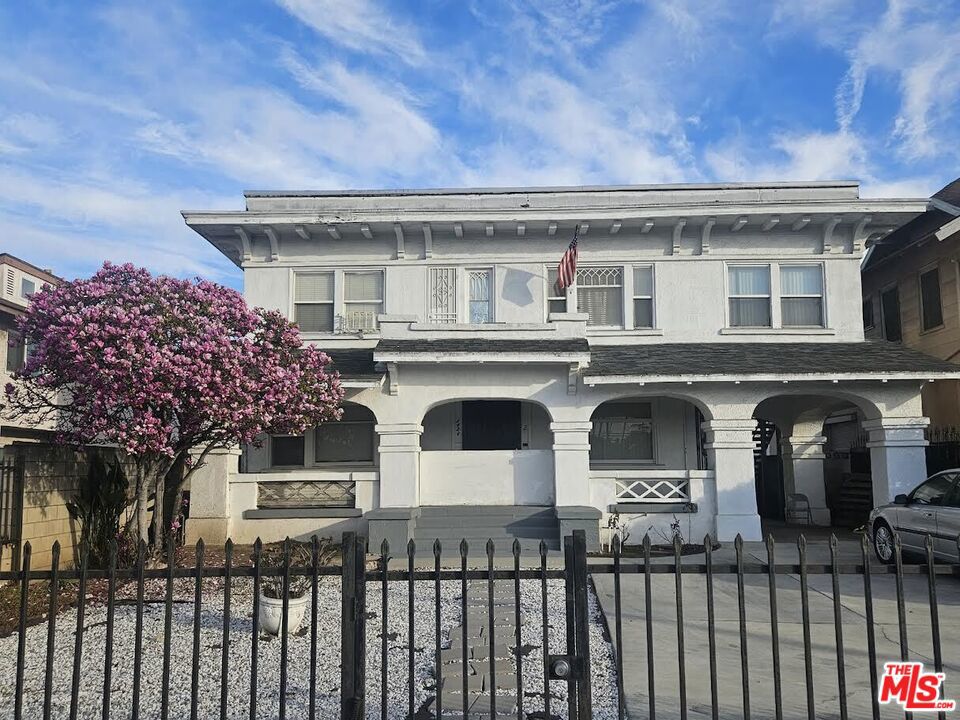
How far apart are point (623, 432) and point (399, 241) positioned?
662 cm

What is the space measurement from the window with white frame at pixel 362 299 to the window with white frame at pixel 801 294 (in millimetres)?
8808

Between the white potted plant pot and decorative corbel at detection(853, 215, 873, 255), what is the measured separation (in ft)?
45.4

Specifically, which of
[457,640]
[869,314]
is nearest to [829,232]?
[869,314]

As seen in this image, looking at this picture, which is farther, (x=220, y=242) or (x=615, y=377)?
(x=220, y=242)

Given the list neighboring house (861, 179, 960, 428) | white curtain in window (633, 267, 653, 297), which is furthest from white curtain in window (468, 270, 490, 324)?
neighboring house (861, 179, 960, 428)

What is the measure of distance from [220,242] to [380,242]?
3.61 m

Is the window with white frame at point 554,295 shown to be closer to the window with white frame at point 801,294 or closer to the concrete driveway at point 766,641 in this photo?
the window with white frame at point 801,294

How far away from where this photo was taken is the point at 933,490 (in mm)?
11609

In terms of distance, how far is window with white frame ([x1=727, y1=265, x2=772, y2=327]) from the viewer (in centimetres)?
1683

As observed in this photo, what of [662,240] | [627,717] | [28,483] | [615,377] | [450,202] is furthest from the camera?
[450,202]

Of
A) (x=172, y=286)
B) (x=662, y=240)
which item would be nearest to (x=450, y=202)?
(x=662, y=240)

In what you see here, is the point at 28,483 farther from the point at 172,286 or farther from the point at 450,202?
the point at 450,202

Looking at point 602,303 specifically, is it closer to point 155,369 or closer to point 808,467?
point 808,467

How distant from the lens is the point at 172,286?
1184 centimetres
